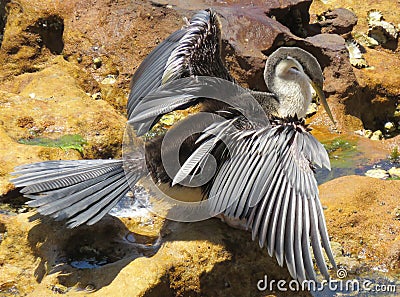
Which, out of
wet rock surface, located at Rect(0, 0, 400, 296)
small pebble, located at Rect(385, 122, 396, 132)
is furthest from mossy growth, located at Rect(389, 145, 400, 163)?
small pebble, located at Rect(385, 122, 396, 132)

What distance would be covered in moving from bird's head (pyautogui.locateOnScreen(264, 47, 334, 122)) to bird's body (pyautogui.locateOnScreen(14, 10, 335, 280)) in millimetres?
20

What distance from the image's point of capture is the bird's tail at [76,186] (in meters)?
4.35

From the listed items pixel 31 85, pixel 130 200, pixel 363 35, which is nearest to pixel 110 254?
pixel 130 200

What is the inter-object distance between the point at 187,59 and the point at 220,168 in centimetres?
98

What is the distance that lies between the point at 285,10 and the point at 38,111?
3.69m

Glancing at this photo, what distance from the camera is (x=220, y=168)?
4512 millimetres

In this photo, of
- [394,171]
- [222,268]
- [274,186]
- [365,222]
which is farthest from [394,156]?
[222,268]

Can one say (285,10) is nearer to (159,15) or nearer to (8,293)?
(159,15)

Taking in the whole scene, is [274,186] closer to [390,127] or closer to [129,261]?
[129,261]

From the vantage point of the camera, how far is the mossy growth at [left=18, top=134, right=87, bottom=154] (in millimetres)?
5609

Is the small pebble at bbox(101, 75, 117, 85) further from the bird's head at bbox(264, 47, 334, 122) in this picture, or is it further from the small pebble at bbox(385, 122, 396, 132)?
the small pebble at bbox(385, 122, 396, 132)

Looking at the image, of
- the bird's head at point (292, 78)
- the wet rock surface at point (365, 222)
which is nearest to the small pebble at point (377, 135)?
the wet rock surface at point (365, 222)

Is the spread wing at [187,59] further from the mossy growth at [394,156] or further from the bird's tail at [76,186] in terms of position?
the mossy growth at [394,156]

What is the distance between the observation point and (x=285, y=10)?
8.45 metres
